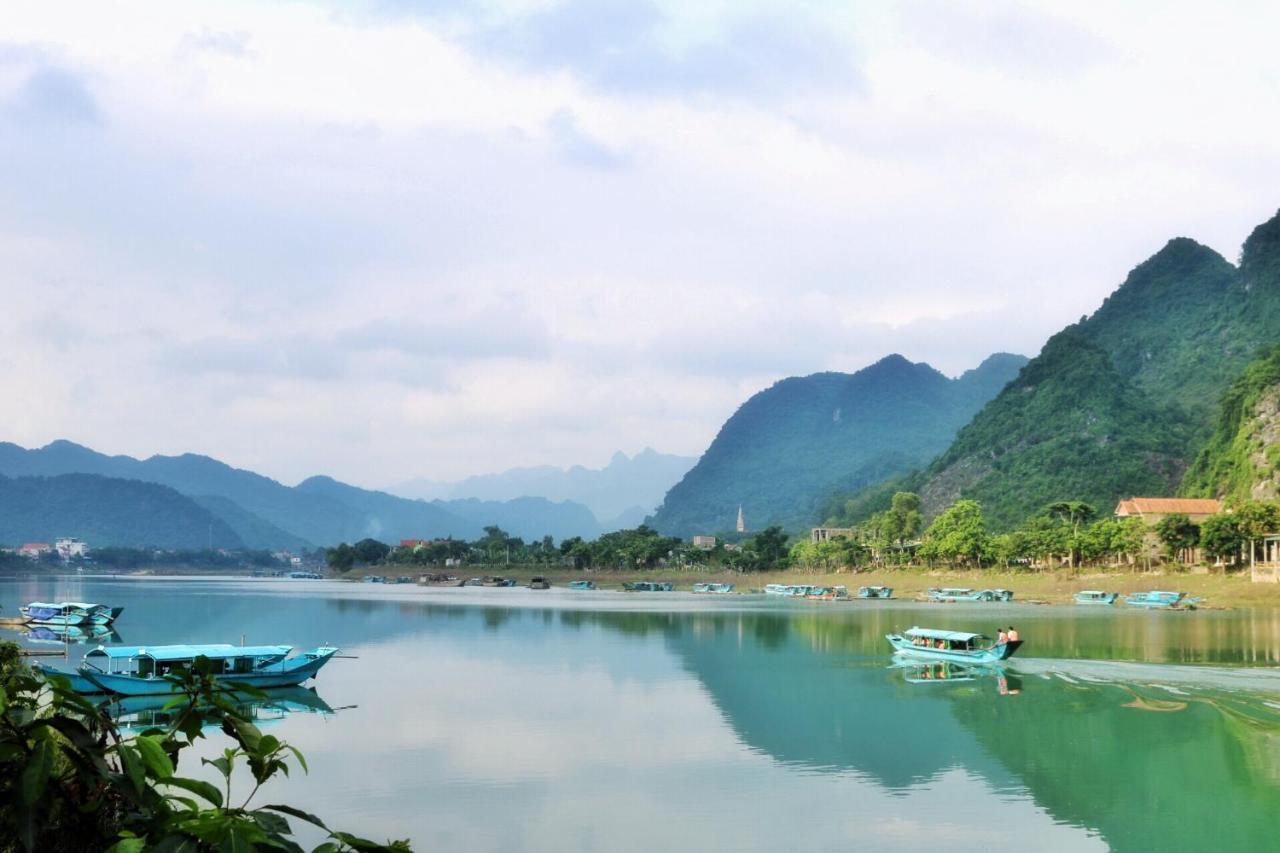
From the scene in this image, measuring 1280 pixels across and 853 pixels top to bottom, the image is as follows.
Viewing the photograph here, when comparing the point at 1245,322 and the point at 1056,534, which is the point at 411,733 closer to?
the point at 1056,534

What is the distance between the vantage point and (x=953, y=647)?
128 feet

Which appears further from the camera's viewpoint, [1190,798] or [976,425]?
[976,425]

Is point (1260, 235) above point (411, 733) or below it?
above

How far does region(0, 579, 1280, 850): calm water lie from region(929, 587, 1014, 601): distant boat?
37974 mm

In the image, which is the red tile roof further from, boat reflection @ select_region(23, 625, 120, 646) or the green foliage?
boat reflection @ select_region(23, 625, 120, 646)

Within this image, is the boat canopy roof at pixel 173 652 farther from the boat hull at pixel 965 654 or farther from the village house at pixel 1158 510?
the village house at pixel 1158 510

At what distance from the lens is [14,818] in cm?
319

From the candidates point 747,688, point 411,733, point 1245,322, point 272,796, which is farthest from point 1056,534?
point 1245,322

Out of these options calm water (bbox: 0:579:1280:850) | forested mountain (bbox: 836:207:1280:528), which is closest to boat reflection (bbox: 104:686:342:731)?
calm water (bbox: 0:579:1280:850)

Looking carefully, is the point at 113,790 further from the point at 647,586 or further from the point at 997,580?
the point at 647,586

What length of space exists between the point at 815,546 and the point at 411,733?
112655mm

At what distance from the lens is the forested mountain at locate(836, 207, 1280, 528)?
143 m

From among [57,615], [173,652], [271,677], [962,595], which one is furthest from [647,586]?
[173,652]

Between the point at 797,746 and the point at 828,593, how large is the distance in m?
78.5
